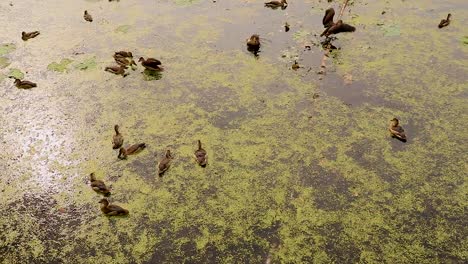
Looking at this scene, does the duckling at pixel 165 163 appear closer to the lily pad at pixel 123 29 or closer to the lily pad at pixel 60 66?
the lily pad at pixel 60 66

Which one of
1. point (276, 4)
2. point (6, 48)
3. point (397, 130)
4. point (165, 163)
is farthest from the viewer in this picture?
point (276, 4)

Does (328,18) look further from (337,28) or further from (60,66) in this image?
(60,66)

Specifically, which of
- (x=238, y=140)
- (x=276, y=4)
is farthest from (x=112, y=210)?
(x=276, y=4)

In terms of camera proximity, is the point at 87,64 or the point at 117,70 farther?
the point at 87,64

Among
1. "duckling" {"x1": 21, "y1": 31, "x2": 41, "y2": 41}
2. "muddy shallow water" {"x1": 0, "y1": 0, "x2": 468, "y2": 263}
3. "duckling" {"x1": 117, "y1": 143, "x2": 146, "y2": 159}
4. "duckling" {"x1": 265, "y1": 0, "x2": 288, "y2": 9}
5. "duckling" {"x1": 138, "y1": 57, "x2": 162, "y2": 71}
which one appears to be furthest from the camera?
→ "duckling" {"x1": 265, "y1": 0, "x2": 288, "y2": 9}

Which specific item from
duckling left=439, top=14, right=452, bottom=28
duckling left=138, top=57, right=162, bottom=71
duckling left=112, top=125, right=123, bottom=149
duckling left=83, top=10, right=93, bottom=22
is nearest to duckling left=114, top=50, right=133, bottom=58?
duckling left=138, top=57, right=162, bottom=71

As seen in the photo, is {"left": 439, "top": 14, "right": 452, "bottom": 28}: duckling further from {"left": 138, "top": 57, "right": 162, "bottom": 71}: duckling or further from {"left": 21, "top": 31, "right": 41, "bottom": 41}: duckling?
{"left": 21, "top": 31, "right": 41, "bottom": 41}: duckling
